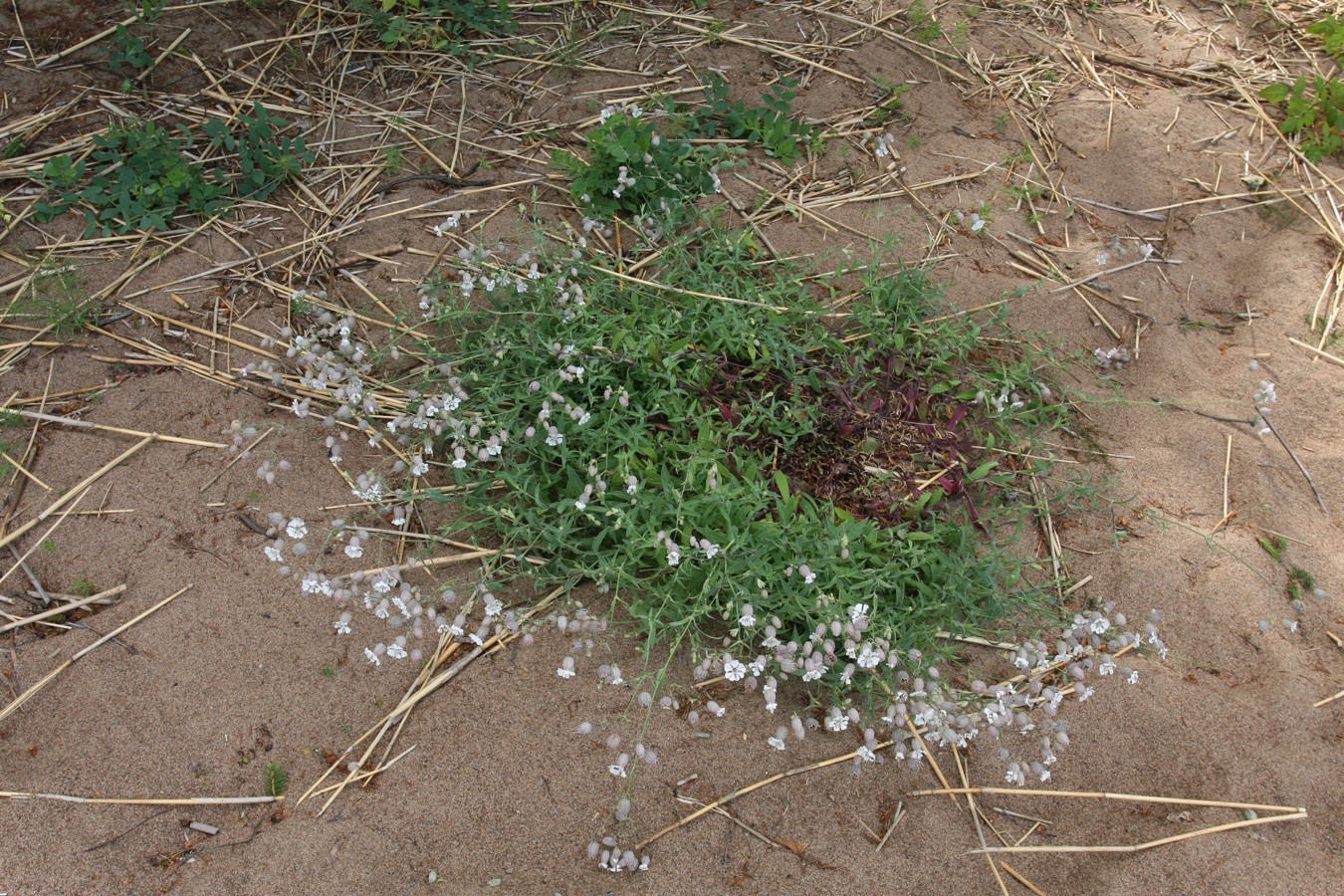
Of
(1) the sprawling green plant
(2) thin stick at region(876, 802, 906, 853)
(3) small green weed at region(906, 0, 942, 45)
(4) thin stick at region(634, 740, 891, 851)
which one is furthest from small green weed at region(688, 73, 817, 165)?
(2) thin stick at region(876, 802, 906, 853)

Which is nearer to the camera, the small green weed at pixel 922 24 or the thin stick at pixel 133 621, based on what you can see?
the thin stick at pixel 133 621

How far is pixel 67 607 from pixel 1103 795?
267 cm

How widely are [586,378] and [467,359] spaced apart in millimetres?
371

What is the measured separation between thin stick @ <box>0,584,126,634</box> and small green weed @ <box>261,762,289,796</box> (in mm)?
679

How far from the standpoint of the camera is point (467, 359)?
2.68 m

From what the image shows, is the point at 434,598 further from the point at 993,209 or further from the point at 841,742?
the point at 993,209

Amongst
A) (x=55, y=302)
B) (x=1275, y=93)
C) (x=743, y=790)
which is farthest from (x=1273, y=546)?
(x=55, y=302)

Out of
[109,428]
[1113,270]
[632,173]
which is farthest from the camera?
[1113,270]

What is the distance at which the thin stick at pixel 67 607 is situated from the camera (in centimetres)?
231

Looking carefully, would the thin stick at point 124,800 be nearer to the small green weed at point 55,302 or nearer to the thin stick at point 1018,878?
the small green weed at point 55,302

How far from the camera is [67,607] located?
7.68 ft

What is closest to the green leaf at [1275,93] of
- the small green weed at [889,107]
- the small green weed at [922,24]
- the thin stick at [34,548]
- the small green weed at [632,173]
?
the small green weed at [922,24]

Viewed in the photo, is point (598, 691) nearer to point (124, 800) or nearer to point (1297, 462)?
point (124, 800)

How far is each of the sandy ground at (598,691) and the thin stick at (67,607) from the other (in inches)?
1.6
